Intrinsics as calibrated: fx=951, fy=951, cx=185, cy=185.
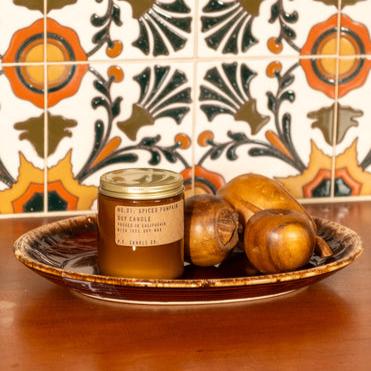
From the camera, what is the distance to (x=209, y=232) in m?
0.86

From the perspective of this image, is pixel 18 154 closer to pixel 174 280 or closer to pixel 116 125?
pixel 116 125

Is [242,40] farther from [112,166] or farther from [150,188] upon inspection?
[150,188]

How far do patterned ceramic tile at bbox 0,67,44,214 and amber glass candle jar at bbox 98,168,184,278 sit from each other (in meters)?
0.26

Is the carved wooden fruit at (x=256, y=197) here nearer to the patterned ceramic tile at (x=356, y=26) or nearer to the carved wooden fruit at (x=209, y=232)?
the carved wooden fruit at (x=209, y=232)

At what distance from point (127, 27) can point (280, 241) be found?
1.19 feet

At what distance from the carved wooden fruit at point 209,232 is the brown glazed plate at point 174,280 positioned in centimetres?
2

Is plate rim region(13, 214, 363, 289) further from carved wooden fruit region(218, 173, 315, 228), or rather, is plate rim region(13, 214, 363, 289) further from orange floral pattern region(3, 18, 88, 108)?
orange floral pattern region(3, 18, 88, 108)

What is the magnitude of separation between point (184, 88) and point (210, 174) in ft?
0.36

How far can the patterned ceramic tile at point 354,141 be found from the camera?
1.16 m

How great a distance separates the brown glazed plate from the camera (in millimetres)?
779

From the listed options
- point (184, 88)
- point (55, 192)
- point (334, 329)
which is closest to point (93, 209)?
point (55, 192)

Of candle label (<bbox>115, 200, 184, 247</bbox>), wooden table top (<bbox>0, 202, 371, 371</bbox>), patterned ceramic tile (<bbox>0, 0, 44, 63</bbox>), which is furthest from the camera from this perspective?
Answer: patterned ceramic tile (<bbox>0, 0, 44, 63</bbox>)

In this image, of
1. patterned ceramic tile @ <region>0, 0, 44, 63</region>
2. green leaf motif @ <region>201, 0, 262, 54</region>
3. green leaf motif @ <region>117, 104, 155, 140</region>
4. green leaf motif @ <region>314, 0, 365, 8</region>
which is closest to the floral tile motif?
green leaf motif @ <region>314, 0, 365, 8</region>

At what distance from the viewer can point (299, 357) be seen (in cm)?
71
